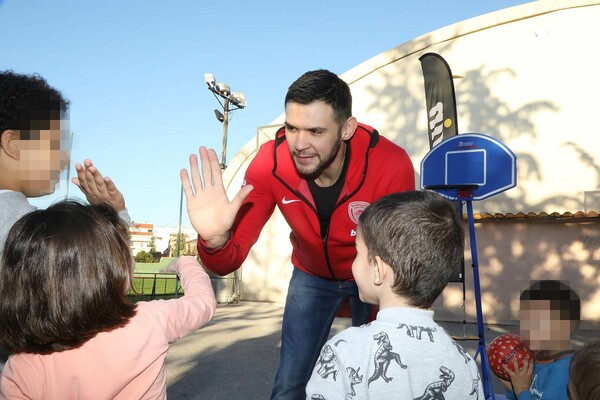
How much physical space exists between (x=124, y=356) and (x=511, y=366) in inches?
85.2

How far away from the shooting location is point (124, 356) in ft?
5.32

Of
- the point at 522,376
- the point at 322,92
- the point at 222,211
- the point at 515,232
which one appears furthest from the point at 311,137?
the point at 515,232

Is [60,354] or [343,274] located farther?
[343,274]

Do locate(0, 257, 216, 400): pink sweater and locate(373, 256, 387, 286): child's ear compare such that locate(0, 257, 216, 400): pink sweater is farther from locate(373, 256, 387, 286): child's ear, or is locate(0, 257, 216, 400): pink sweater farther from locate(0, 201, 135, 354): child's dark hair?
locate(373, 256, 387, 286): child's ear

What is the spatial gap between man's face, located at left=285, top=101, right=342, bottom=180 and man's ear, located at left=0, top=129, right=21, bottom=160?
4.53ft

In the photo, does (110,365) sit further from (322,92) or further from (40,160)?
(322,92)

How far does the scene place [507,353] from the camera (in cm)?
286

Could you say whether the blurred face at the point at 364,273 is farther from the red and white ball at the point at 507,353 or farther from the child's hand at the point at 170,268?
the red and white ball at the point at 507,353

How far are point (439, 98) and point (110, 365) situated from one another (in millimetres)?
8184

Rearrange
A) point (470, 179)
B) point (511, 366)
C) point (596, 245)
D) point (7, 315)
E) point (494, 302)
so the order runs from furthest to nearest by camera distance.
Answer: point (494, 302) < point (596, 245) < point (470, 179) < point (511, 366) < point (7, 315)

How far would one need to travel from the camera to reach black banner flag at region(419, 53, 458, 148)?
8.59 m

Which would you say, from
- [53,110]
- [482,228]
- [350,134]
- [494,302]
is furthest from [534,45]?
[53,110]

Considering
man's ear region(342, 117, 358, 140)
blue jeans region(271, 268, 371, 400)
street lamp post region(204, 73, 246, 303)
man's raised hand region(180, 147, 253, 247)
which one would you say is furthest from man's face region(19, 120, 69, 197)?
street lamp post region(204, 73, 246, 303)

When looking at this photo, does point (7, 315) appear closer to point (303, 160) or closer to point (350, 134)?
Answer: point (303, 160)
